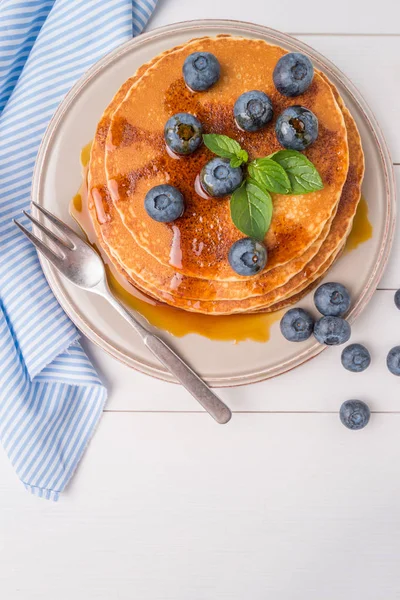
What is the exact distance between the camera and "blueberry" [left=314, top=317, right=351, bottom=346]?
5.40 feet

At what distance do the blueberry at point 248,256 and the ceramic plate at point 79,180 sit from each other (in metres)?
0.32

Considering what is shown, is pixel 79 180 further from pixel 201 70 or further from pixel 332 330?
pixel 332 330

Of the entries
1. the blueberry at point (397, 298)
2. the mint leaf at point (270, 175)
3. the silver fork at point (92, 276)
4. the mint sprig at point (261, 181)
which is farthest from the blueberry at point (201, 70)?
the blueberry at point (397, 298)

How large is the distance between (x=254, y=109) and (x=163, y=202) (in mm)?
332

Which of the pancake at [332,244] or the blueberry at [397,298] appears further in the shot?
the blueberry at [397,298]

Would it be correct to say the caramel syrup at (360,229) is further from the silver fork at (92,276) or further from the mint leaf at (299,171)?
the silver fork at (92,276)

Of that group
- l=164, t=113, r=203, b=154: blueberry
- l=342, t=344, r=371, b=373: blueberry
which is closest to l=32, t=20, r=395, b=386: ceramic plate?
l=342, t=344, r=371, b=373: blueberry

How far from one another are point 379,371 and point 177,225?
86 centimetres

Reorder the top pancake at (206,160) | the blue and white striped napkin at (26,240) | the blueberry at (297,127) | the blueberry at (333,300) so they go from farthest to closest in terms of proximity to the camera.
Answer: the blue and white striped napkin at (26,240) < the blueberry at (333,300) < the top pancake at (206,160) < the blueberry at (297,127)

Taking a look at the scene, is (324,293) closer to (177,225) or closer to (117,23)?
(177,225)

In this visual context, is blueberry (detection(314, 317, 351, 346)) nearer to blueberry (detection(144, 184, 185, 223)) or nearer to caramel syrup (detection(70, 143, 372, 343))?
caramel syrup (detection(70, 143, 372, 343))

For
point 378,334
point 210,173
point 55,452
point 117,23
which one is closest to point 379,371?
point 378,334

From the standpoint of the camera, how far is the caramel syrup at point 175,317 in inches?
68.1

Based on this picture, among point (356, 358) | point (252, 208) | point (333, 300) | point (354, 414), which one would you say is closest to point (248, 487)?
point (354, 414)
